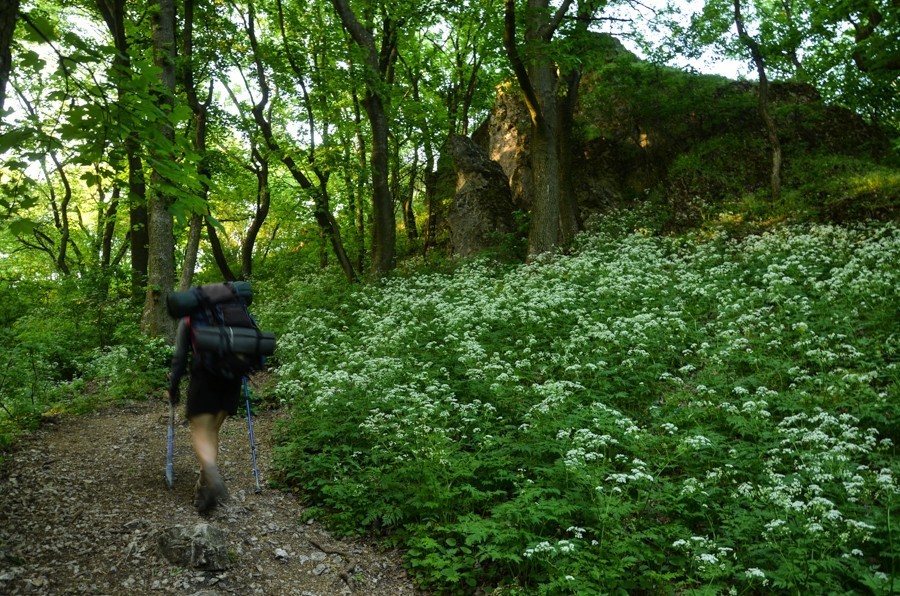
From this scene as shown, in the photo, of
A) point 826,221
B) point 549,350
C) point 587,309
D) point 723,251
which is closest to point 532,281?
point 587,309

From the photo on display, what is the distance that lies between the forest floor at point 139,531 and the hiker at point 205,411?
0.97ft

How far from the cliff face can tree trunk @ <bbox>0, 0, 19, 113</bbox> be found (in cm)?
1513

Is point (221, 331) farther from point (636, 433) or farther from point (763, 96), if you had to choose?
point (763, 96)

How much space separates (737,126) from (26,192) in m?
18.9

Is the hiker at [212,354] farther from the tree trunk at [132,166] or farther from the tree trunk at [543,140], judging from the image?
the tree trunk at [543,140]

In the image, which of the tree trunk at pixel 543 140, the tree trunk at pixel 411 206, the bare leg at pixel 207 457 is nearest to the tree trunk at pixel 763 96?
the tree trunk at pixel 543 140

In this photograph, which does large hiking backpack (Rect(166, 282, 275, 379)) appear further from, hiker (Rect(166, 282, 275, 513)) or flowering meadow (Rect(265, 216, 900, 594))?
flowering meadow (Rect(265, 216, 900, 594))

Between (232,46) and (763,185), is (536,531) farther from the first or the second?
(232,46)

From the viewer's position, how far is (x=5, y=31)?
3.35 meters

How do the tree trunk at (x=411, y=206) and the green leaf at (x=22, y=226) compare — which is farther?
the tree trunk at (x=411, y=206)

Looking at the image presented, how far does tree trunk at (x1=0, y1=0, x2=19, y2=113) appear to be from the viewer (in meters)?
3.29

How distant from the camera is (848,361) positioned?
712 centimetres

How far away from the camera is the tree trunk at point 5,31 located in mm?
3285

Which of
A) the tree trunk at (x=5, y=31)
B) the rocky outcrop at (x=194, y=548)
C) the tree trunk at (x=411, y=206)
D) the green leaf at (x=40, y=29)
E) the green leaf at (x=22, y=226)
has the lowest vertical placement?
the rocky outcrop at (x=194, y=548)
